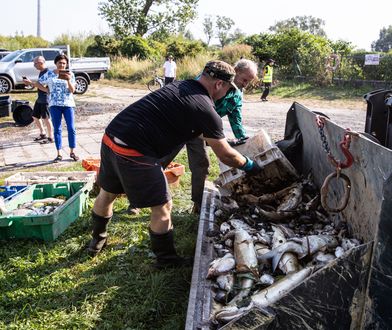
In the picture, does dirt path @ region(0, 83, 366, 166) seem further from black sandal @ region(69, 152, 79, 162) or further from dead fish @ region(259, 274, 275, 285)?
dead fish @ region(259, 274, 275, 285)

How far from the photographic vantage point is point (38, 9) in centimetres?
3862

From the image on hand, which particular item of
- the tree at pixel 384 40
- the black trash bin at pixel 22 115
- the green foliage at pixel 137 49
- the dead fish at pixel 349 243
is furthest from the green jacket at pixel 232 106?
the tree at pixel 384 40

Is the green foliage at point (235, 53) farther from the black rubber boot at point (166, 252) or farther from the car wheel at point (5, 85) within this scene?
the black rubber boot at point (166, 252)

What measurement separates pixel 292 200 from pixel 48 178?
321cm

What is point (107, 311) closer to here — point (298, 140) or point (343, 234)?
point (343, 234)

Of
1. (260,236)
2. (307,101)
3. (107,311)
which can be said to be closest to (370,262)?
(260,236)

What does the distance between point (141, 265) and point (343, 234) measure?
1711 mm

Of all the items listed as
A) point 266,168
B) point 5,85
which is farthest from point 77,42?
point 266,168

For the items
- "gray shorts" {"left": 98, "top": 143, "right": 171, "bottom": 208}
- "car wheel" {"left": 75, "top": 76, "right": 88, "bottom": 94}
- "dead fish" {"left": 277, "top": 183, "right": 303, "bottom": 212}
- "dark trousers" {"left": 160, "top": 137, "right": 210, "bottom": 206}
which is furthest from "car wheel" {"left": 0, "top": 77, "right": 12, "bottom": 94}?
"dead fish" {"left": 277, "top": 183, "right": 303, "bottom": 212}

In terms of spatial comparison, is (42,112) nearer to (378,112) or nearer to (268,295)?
(378,112)

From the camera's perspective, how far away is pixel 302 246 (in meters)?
2.86

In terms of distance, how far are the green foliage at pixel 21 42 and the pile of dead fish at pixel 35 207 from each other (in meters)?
30.7

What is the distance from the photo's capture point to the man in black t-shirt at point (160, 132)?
3127 millimetres

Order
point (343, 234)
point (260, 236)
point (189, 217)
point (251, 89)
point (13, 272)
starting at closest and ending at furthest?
point (343, 234) < point (260, 236) < point (13, 272) < point (189, 217) < point (251, 89)
